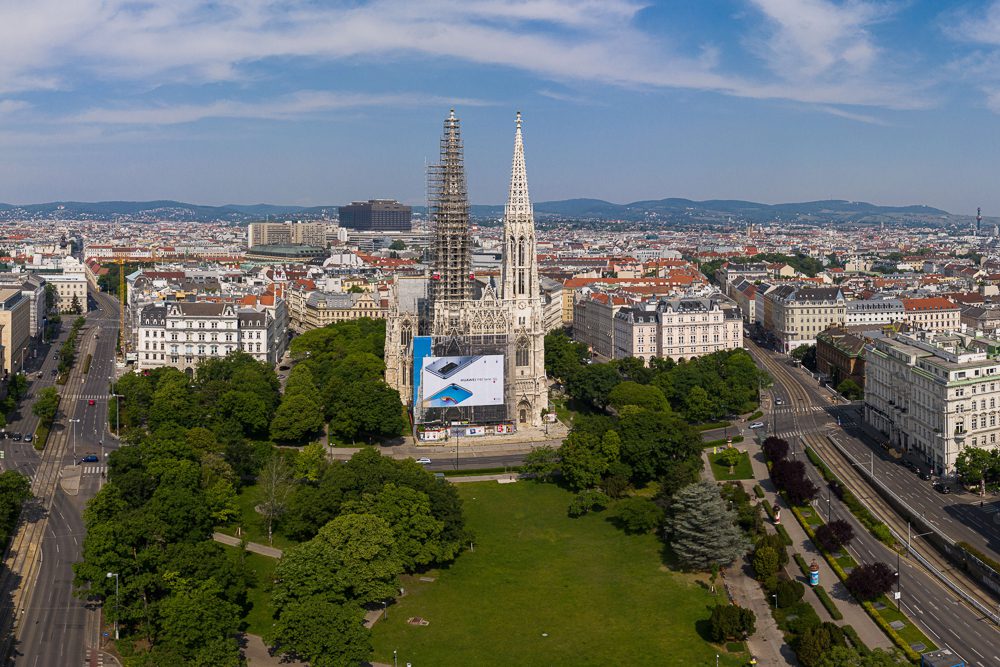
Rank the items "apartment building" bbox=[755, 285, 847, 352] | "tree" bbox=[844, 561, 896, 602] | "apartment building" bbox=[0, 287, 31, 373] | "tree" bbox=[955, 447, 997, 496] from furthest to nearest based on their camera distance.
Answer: "apartment building" bbox=[755, 285, 847, 352]
"apartment building" bbox=[0, 287, 31, 373]
"tree" bbox=[955, 447, 997, 496]
"tree" bbox=[844, 561, 896, 602]

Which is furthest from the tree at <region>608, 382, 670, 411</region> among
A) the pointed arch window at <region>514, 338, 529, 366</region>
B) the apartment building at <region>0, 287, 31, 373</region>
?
the apartment building at <region>0, 287, 31, 373</region>

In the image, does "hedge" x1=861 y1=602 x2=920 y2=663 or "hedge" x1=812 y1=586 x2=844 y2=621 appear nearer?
"hedge" x1=861 y1=602 x2=920 y2=663

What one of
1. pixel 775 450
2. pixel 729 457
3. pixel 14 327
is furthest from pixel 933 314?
pixel 14 327

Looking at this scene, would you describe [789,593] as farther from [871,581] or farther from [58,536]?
[58,536]

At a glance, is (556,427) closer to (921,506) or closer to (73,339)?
(921,506)

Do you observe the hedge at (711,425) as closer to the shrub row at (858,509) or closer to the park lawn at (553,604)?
the shrub row at (858,509)

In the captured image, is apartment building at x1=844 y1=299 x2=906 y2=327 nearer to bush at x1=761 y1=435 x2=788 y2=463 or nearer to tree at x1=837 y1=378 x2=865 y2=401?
tree at x1=837 y1=378 x2=865 y2=401
